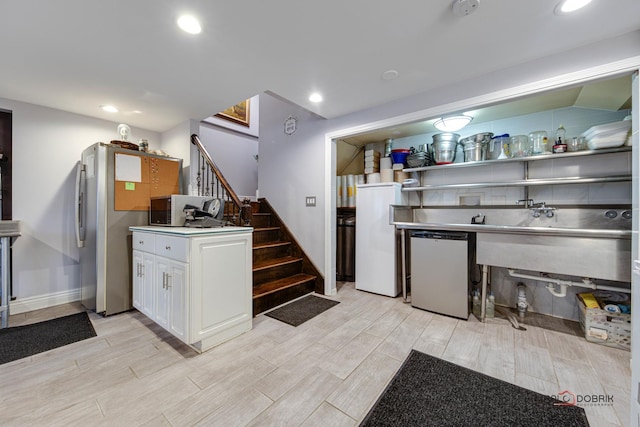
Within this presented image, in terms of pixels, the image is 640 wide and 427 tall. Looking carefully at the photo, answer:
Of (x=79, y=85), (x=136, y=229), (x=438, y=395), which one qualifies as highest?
(x=79, y=85)

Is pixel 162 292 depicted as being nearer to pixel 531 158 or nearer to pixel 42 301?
pixel 42 301

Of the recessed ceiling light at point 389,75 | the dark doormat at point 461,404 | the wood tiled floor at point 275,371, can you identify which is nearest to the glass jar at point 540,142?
the recessed ceiling light at point 389,75

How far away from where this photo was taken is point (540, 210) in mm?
2604

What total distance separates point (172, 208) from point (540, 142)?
3.67 meters

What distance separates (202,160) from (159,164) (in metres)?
0.53

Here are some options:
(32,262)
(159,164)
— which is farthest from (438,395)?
(32,262)

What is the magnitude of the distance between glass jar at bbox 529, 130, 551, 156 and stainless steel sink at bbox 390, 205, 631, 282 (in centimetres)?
60

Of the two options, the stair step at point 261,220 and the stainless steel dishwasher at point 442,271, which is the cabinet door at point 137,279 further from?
the stainless steel dishwasher at point 442,271

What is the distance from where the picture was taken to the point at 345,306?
2.84m

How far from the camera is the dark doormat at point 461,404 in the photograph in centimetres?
130

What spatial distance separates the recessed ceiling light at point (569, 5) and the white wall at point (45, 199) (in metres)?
4.72

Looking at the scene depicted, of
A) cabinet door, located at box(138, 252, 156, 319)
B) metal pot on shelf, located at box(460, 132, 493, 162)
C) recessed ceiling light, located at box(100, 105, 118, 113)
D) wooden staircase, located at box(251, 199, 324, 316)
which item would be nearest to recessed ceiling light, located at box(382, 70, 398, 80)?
metal pot on shelf, located at box(460, 132, 493, 162)

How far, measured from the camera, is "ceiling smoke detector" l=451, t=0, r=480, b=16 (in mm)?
1456

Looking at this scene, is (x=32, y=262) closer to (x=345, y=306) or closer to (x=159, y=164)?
(x=159, y=164)
